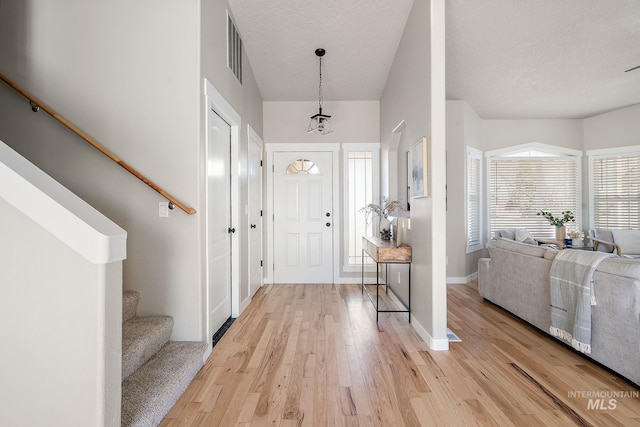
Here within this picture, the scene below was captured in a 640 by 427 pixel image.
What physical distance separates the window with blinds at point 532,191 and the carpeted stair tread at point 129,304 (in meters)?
5.36

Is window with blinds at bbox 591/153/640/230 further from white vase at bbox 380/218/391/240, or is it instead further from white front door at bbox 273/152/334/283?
white front door at bbox 273/152/334/283

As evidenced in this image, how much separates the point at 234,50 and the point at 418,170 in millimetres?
2311

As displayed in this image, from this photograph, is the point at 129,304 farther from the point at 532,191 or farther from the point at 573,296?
the point at 532,191

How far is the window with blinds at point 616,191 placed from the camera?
4.81 meters

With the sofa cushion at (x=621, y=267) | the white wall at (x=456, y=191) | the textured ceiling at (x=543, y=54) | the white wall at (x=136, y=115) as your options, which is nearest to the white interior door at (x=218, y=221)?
the white wall at (x=136, y=115)

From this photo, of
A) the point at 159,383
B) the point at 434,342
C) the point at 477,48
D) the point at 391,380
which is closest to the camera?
the point at 159,383

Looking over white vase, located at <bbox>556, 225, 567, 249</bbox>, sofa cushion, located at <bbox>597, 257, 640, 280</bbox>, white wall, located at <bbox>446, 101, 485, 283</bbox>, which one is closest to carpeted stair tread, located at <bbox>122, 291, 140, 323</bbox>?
sofa cushion, located at <bbox>597, 257, 640, 280</bbox>

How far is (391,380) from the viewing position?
77.2 inches

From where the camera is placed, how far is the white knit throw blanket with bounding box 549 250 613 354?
211 centimetres

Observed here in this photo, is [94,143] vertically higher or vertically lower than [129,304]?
higher

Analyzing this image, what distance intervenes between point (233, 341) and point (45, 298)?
1.64 meters

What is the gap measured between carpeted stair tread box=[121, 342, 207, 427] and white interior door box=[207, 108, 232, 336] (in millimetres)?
336

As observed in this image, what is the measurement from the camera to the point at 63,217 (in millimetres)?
1145

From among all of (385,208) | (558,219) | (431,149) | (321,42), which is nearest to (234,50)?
(321,42)
